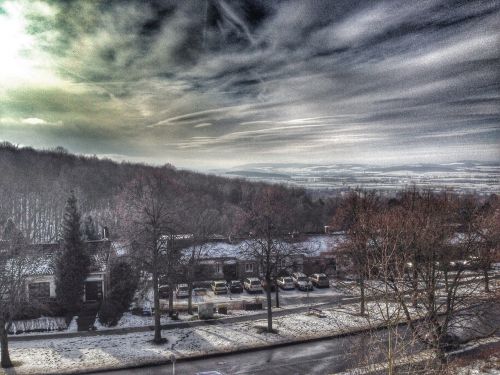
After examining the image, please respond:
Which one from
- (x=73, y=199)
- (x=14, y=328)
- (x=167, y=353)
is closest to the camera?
(x=167, y=353)

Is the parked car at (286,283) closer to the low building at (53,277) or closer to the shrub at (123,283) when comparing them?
the shrub at (123,283)

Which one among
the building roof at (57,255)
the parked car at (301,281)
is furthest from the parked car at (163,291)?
the parked car at (301,281)

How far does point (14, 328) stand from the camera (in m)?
22.2

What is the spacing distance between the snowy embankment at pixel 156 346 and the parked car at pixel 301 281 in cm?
795

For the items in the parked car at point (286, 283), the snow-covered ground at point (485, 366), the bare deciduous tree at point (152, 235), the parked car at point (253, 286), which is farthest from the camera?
the parked car at point (286, 283)

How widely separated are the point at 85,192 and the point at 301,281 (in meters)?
58.2

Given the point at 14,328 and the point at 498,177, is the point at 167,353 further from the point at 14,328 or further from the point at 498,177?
the point at 498,177

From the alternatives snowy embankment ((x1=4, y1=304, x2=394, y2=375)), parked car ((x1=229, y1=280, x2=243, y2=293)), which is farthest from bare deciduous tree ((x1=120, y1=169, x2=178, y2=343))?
parked car ((x1=229, y1=280, x2=243, y2=293))

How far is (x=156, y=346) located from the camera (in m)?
19.6

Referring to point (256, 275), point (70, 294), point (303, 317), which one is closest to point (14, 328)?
point (70, 294)

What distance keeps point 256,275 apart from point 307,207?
112 ft

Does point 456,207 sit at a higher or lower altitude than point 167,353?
higher

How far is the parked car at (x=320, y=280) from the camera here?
110ft

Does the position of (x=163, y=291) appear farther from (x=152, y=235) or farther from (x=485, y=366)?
(x=485, y=366)
